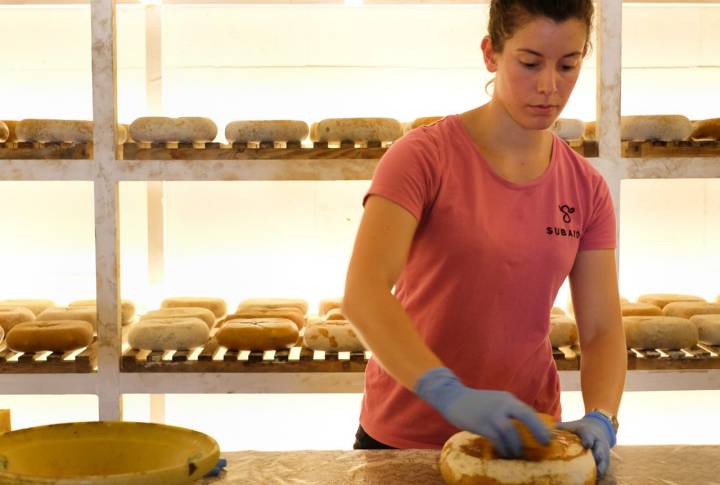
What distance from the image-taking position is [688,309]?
8.77ft

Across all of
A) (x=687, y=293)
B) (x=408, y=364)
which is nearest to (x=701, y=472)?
(x=408, y=364)

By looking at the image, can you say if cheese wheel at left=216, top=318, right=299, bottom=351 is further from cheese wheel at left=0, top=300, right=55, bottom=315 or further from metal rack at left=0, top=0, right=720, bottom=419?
cheese wheel at left=0, top=300, right=55, bottom=315

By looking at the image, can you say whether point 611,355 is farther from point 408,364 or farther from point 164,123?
point 164,123

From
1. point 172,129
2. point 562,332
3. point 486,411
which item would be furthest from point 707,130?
point 486,411

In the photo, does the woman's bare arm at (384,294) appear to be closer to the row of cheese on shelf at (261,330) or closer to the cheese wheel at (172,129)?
the row of cheese on shelf at (261,330)

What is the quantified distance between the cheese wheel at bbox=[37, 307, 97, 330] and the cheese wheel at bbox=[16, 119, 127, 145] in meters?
0.52

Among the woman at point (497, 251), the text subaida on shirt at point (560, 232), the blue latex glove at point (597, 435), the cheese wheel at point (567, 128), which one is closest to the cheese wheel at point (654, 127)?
the cheese wheel at point (567, 128)

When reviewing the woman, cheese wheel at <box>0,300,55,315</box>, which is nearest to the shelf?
cheese wheel at <box>0,300,55,315</box>

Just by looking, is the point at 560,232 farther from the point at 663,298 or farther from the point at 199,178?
the point at 663,298

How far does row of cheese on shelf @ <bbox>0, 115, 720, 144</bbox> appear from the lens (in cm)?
250

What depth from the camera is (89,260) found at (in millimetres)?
3148

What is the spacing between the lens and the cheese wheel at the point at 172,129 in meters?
2.49

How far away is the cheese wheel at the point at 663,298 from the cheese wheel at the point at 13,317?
1.93 meters

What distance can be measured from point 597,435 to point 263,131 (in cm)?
152
